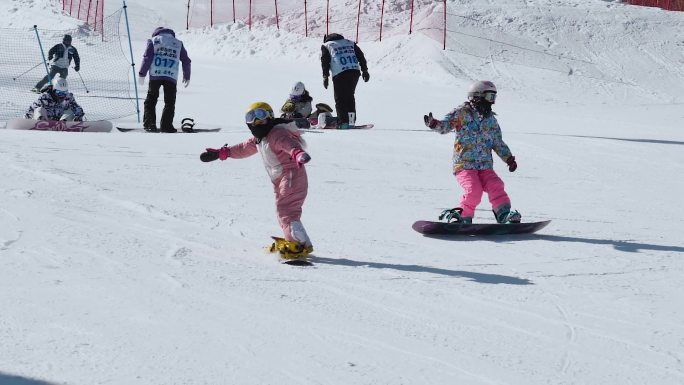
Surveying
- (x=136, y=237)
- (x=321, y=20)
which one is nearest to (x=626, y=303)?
(x=136, y=237)

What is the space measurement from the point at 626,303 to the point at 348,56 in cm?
949

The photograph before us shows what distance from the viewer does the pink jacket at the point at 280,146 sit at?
6.64m

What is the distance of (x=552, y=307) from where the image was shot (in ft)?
18.5

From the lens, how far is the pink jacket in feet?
21.8

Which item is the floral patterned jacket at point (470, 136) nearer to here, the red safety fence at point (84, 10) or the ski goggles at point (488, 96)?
the ski goggles at point (488, 96)

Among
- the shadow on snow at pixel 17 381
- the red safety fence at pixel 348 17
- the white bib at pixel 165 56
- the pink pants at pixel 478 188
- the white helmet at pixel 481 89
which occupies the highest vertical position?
the red safety fence at pixel 348 17

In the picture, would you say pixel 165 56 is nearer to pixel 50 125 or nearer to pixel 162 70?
pixel 162 70

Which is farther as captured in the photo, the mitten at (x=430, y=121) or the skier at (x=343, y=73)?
the skier at (x=343, y=73)

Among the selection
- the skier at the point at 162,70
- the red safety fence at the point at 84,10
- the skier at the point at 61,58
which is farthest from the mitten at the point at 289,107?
the red safety fence at the point at 84,10

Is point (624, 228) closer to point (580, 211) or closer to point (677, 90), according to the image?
point (580, 211)

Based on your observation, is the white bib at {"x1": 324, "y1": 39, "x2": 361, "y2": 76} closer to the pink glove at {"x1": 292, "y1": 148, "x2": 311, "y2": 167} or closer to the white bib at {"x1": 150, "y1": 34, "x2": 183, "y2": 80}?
the white bib at {"x1": 150, "y1": 34, "x2": 183, "y2": 80}

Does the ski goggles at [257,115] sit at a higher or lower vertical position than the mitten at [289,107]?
higher

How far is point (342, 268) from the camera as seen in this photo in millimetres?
6492

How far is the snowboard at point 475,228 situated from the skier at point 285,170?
1.35m
